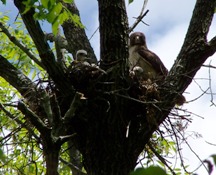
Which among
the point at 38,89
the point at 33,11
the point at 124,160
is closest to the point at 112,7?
the point at 33,11

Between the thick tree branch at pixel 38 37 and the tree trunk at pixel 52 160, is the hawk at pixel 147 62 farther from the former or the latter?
the tree trunk at pixel 52 160

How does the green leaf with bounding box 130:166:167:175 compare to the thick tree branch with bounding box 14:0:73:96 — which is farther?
the thick tree branch with bounding box 14:0:73:96

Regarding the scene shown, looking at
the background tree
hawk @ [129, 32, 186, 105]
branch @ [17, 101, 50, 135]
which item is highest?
hawk @ [129, 32, 186, 105]

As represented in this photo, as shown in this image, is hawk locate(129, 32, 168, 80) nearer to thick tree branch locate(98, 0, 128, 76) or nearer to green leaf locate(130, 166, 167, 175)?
thick tree branch locate(98, 0, 128, 76)

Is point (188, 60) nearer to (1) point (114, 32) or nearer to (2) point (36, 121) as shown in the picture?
(1) point (114, 32)

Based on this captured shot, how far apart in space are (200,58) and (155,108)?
2.27 ft

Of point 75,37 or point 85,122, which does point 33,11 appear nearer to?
point 85,122

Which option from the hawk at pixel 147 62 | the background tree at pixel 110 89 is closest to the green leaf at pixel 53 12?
the background tree at pixel 110 89

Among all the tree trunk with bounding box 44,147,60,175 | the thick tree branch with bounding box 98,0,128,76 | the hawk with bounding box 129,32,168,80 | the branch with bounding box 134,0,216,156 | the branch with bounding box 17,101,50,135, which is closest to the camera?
the tree trunk with bounding box 44,147,60,175

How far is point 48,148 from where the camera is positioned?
2.88 m

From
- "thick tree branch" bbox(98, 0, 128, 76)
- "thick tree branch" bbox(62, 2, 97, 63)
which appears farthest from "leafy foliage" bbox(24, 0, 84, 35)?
Answer: "thick tree branch" bbox(62, 2, 97, 63)

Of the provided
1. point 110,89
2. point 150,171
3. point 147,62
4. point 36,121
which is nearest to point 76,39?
point 147,62

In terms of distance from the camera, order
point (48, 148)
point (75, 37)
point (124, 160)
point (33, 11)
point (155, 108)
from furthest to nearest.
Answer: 1. point (75, 37)
2. point (155, 108)
3. point (124, 160)
4. point (33, 11)
5. point (48, 148)

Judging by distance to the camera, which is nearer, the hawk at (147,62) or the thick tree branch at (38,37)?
the thick tree branch at (38,37)
